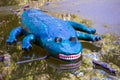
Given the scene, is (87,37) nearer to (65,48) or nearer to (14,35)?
(65,48)

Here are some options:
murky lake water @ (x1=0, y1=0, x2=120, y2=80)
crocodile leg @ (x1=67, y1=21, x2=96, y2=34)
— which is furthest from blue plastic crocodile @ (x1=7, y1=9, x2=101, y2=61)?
murky lake water @ (x1=0, y1=0, x2=120, y2=80)

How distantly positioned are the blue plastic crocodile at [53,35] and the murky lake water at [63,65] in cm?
15

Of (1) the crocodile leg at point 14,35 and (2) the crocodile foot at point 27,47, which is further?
(1) the crocodile leg at point 14,35

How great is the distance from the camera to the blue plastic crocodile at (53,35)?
5.80 metres

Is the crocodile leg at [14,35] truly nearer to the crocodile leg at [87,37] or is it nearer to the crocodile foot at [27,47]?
the crocodile foot at [27,47]

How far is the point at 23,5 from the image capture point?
35.2ft

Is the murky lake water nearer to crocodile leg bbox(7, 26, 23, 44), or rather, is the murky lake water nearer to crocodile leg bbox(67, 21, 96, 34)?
crocodile leg bbox(7, 26, 23, 44)

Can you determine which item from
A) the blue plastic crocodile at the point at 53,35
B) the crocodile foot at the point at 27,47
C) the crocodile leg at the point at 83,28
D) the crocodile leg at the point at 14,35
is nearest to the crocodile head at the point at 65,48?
the blue plastic crocodile at the point at 53,35

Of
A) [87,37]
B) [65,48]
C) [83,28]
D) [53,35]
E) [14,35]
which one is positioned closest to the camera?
[65,48]

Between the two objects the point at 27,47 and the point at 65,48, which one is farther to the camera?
the point at 27,47

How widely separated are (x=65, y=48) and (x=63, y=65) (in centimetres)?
30

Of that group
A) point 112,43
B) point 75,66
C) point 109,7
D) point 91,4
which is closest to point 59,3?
point 91,4

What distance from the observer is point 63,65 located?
228 inches

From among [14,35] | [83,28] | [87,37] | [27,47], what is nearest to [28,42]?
[27,47]
